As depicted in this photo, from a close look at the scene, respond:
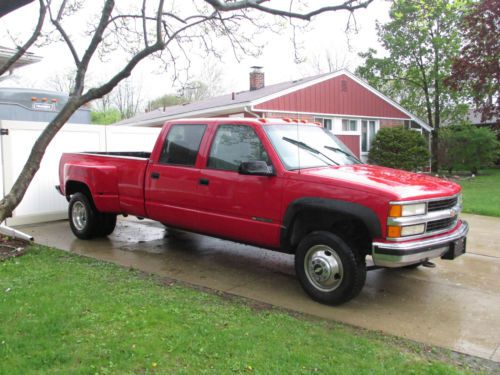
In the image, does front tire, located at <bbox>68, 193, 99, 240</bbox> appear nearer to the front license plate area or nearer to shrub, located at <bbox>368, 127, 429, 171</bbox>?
the front license plate area

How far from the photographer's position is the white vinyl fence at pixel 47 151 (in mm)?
8628

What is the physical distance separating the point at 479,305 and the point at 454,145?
2034cm

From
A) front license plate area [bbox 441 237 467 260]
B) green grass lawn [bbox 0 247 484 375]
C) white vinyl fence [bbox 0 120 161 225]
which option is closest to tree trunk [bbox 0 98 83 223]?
green grass lawn [bbox 0 247 484 375]

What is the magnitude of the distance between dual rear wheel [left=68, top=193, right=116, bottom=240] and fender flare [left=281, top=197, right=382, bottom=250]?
12.1ft

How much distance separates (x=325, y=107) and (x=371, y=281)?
1564 centimetres

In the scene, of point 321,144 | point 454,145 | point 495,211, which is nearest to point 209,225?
point 321,144

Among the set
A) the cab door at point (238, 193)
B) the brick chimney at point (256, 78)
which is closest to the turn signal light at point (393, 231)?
the cab door at point (238, 193)

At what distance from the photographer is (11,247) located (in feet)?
22.2

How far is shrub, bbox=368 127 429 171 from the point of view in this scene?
69.2ft

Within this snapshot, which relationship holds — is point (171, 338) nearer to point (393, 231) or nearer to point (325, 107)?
point (393, 231)

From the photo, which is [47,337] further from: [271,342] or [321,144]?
[321,144]

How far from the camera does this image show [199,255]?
6.93 m

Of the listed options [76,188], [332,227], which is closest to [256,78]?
[76,188]

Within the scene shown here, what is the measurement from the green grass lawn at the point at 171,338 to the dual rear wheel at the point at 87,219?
2.57 meters
